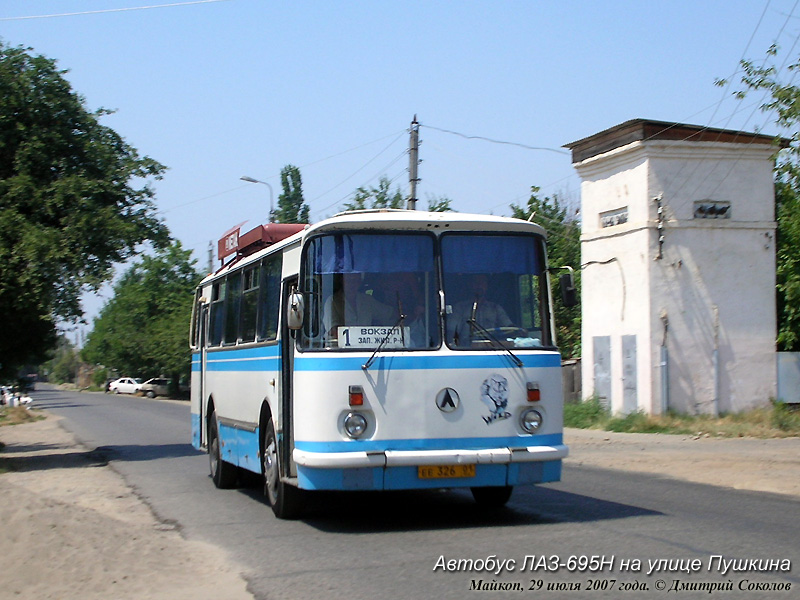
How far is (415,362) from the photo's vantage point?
958cm

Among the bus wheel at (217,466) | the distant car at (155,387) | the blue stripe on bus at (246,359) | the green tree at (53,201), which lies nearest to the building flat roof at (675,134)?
the green tree at (53,201)

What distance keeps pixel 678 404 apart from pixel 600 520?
15.0m

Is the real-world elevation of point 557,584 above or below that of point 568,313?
below

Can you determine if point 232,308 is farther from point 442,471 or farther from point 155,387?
point 155,387

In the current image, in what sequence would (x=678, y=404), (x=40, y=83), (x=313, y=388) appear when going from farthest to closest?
1. (x=678, y=404)
2. (x=40, y=83)
3. (x=313, y=388)

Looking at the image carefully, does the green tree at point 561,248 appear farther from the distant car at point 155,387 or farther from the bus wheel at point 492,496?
the distant car at point 155,387

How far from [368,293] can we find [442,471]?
5.90 ft

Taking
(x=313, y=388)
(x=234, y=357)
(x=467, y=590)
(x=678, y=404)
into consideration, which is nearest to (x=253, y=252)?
(x=234, y=357)

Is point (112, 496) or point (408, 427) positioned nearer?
point (408, 427)

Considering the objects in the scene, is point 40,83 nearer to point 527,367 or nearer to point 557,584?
point 527,367

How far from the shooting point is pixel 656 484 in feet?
45.0

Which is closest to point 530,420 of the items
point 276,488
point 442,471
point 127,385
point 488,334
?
point 488,334

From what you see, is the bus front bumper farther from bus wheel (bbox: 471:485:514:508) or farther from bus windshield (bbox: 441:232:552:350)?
bus wheel (bbox: 471:485:514:508)

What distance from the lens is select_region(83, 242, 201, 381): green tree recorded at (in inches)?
2916
